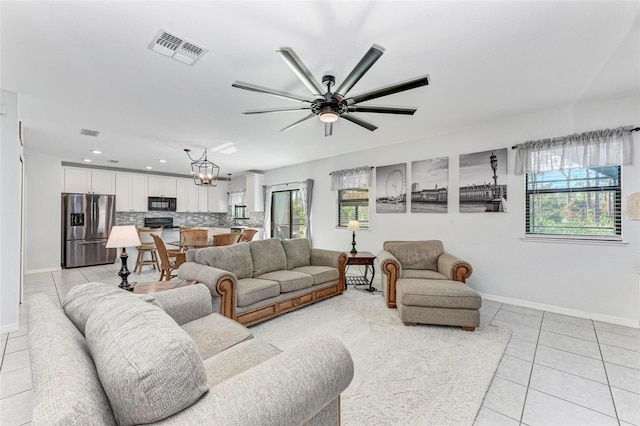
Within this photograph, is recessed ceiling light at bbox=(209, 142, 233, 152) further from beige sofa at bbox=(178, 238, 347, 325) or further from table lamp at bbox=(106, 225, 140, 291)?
table lamp at bbox=(106, 225, 140, 291)

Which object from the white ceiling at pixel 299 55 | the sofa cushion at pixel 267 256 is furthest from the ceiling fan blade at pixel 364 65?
the sofa cushion at pixel 267 256

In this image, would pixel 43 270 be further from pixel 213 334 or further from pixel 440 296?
pixel 440 296

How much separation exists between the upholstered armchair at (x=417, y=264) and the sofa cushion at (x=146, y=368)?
9.48ft

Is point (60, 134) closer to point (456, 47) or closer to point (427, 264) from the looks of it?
point (456, 47)

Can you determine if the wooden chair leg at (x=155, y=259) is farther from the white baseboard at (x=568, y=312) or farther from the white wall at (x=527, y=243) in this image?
the white baseboard at (x=568, y=312)

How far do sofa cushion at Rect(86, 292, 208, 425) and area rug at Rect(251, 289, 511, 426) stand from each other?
642mm

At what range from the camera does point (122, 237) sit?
2605 millimetres

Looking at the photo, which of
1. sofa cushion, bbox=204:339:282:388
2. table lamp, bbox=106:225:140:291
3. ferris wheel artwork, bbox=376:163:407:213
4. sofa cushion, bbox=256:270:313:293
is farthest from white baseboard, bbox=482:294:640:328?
table lamp, bbox=106:225:140:291

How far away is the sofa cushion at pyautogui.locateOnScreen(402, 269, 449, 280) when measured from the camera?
11.3ft

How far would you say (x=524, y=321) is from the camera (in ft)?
10.3

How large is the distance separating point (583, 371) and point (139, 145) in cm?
671

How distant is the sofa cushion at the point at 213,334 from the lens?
5.31 feet

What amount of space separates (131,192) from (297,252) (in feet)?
19.1

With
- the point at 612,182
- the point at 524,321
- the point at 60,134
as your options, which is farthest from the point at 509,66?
the point at 60,134
